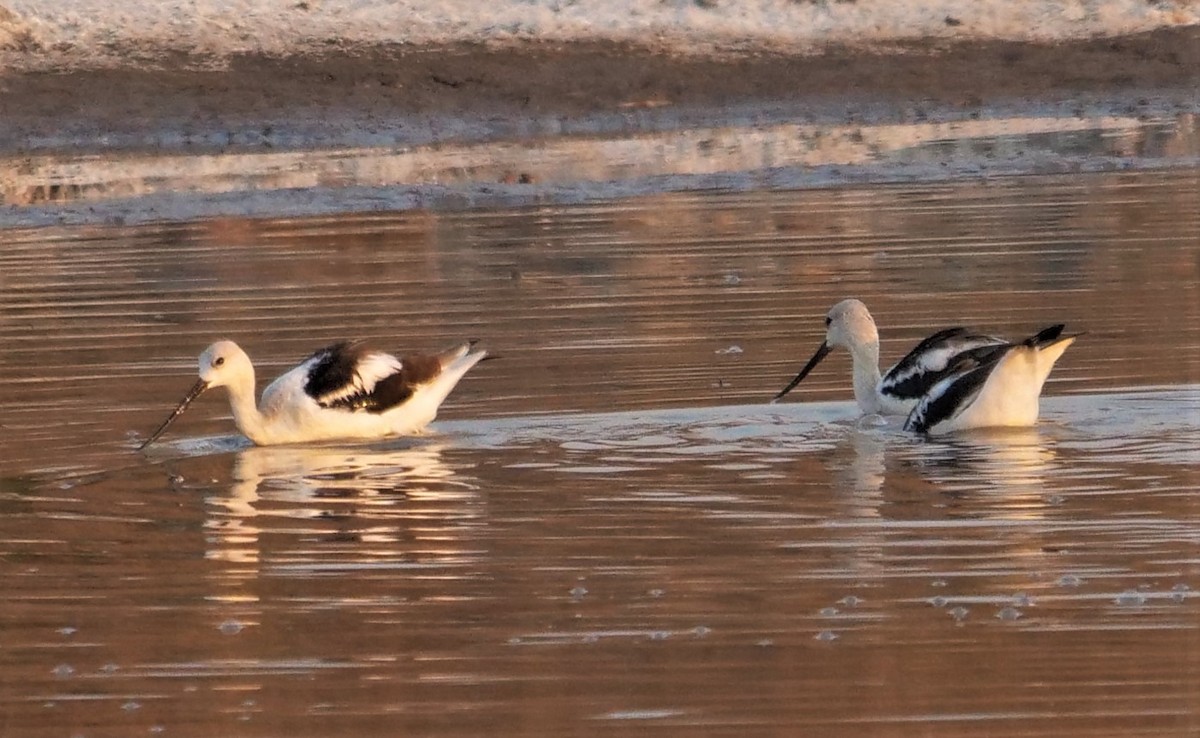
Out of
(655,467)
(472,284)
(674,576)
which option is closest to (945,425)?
(655,467)

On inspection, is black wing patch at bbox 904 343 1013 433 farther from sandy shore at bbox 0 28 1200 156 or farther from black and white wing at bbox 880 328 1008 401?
sandy shore at bbox 0 28 1200 156

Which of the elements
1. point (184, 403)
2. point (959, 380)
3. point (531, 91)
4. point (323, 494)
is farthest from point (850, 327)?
point (531, 91)

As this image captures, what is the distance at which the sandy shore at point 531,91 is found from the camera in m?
26.2

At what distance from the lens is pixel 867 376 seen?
1182cm

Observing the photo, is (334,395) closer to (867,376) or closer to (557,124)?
(867,376)

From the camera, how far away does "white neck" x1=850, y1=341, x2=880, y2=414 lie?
11734mm

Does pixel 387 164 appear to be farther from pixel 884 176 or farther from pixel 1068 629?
pixel 1068 629

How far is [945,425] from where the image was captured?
10.8 metres

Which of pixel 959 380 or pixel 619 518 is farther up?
pixel 959 380

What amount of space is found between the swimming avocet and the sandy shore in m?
14.9

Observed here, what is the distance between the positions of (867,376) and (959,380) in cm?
115

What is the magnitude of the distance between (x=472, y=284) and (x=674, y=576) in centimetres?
851

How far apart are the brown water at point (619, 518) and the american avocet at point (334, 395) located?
0.18m

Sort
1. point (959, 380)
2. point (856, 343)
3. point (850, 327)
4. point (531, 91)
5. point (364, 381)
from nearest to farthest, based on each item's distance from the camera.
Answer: point (959, 380) → point (364, 381) → point (856, 343) → point (850, 327) → point (531, 91)
